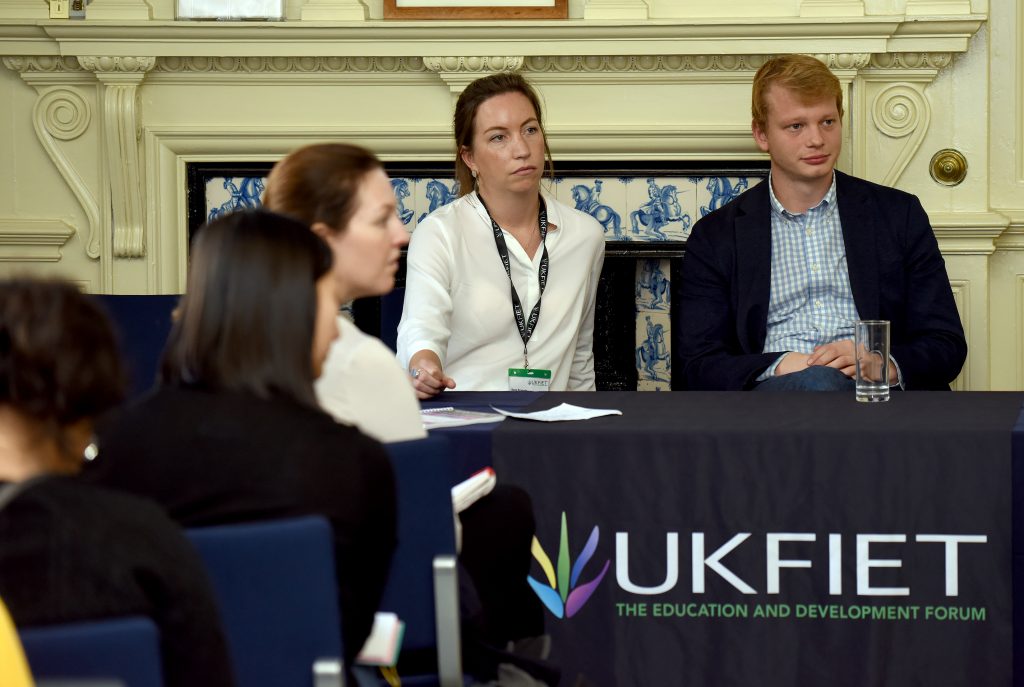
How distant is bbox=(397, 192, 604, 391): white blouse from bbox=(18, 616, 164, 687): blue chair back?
2.36m

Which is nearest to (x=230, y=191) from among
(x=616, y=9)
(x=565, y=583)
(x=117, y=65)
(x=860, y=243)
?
(x=117, y=65)

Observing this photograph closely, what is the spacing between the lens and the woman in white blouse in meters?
3.44

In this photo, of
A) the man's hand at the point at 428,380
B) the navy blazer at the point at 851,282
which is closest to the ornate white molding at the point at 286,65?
the navy blazer at the point at 851,282

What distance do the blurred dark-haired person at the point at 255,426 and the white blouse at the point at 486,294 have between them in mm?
1831

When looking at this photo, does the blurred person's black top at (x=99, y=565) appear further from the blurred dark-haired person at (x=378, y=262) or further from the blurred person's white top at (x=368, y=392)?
the blurred dark-haired person at (x=378, y=262)

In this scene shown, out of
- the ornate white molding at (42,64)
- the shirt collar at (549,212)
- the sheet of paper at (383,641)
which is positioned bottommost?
the sheet of paper at (383,641)

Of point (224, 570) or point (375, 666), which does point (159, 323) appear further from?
point (224, 570)

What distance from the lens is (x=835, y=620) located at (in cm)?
233

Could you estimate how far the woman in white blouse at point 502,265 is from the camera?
3.44m

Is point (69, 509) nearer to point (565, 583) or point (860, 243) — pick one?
point (565, 583)

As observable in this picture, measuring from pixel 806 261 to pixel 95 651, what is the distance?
2.68m

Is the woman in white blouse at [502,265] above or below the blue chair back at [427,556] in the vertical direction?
above

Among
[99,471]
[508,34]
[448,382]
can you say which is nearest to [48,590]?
[99,471]

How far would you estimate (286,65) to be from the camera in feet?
14.5
